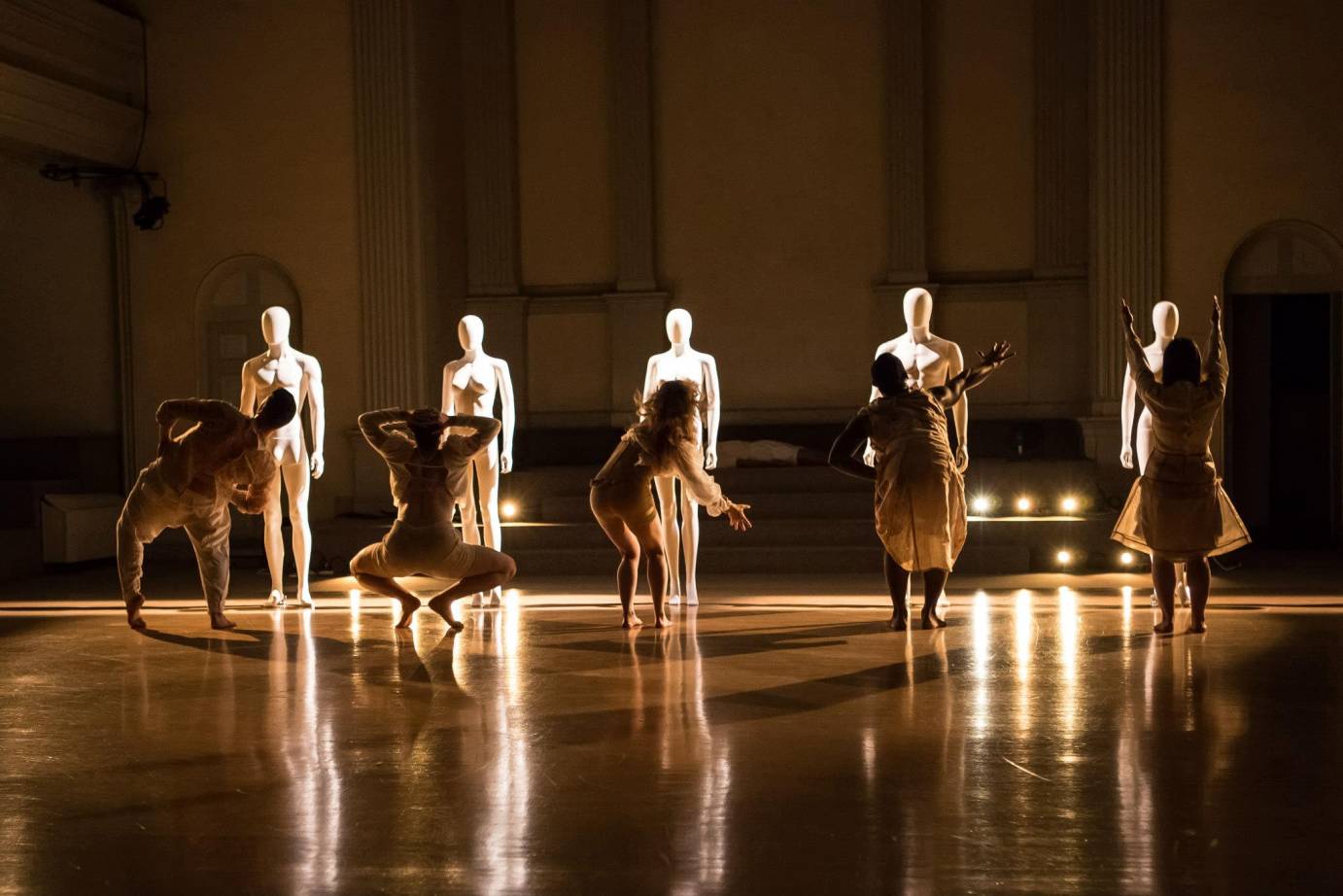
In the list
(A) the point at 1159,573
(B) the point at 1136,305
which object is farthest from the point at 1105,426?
(A) the point at 1159,573

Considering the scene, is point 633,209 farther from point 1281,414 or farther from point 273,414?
point 273,414

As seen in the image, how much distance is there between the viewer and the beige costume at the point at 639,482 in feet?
23.5

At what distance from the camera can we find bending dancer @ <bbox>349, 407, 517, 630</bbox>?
6777mm

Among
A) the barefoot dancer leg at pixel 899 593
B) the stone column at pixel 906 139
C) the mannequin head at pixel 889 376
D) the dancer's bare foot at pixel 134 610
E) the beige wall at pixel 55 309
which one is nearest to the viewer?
the mannequin head at pixel 889 376

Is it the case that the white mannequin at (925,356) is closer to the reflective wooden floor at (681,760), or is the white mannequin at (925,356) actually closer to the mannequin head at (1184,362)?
the reflective wooden floor at (681,760)

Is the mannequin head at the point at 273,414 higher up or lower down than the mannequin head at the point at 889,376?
lower down

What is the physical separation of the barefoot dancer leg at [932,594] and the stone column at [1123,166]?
436 cm

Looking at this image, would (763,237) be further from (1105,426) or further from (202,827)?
(202,827)

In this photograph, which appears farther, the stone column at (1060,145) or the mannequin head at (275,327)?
the stone column at (1060,145)

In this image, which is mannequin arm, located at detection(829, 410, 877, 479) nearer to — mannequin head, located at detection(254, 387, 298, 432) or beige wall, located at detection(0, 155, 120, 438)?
mannequin head, located at detection(254, 387, 298, 432)

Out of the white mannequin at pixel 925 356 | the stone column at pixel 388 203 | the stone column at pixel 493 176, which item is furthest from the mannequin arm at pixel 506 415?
the stone column at pixel 493 176

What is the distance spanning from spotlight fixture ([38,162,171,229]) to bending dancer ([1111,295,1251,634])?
7.88 meters

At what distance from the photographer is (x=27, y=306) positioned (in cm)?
1189

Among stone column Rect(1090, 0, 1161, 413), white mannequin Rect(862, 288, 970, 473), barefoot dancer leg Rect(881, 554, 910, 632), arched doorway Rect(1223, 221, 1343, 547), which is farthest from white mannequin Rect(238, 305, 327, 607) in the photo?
arched doorway Rect(1223, 221, 1343, 547)
